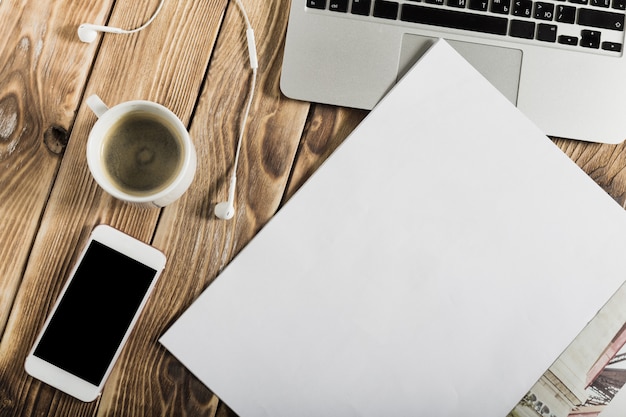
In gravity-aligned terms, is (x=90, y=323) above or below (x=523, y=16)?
below

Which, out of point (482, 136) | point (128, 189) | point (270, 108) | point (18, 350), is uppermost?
point (482, 136)

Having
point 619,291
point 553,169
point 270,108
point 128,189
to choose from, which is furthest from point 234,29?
point 619,291

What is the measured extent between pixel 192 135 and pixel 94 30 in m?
0.15

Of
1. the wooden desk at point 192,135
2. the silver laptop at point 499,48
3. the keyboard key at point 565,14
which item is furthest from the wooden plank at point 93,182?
the keyboard key at point 565,14

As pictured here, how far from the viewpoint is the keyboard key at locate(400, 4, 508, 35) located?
0.54 metres

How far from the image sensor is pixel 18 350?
53 cm

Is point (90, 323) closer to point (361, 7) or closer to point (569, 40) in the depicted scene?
point (361, 7)

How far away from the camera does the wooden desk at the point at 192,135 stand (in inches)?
21.1

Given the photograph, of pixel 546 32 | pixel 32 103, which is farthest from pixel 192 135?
pixel 546 32

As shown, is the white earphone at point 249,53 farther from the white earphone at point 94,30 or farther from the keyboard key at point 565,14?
the keyboard key at point 565,14

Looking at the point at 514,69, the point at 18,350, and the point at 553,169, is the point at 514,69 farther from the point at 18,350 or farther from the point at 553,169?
the point at 18,350

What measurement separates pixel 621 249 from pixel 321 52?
0.37m

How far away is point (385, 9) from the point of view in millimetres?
541

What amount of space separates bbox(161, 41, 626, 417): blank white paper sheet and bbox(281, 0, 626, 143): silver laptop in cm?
3
